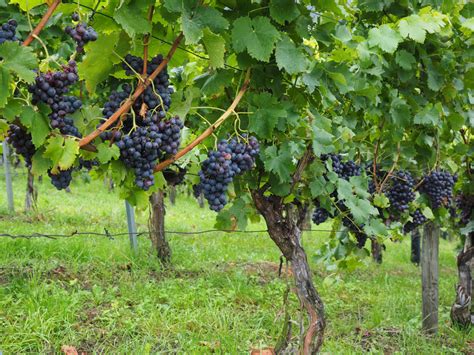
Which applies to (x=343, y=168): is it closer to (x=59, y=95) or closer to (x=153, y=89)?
(x=153, y=89)

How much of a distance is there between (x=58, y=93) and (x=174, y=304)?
322 centimetres

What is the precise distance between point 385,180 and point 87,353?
7.85 feet

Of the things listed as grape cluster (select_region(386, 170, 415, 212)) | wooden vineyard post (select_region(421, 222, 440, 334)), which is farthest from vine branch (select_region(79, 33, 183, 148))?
wooden vineyard post (select_region(421, 222, 440, 334))

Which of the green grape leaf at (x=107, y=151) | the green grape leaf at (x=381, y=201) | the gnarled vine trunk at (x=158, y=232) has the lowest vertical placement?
the gnarled vine trunk at (x=158, y=232)

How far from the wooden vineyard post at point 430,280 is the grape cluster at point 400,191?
34.5 inches

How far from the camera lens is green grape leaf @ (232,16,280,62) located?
1.80 meters

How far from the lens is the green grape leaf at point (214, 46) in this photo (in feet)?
5.60

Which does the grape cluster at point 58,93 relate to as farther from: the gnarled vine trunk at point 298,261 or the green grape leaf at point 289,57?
the gnarled vine trunk at point 298,261

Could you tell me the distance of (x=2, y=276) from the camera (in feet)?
15.2

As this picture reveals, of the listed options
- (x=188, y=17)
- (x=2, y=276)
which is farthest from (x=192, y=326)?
(x=188, y=17)

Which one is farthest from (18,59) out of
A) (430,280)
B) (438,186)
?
(430,280)

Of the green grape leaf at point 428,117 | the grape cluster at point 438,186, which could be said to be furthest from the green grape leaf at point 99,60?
the grape cluster at point 438,186

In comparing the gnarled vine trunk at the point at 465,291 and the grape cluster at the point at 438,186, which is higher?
the grape cluster at the point at 438,186

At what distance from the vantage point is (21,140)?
1697mm
